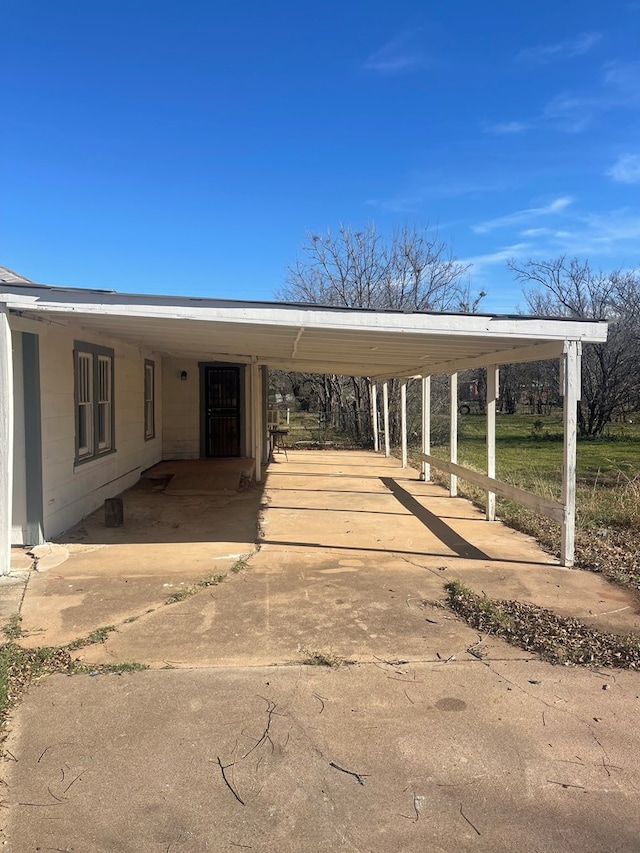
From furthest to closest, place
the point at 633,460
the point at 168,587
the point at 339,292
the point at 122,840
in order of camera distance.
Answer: the point at 339,292 < the point at 633,460 < the point at 168,587 < the point at 122,840

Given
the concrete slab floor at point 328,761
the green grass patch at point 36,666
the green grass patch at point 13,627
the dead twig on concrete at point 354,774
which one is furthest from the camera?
the green grass patch at point 13,627

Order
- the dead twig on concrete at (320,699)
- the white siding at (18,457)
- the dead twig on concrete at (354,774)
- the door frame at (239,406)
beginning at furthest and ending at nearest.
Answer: the door frame at (239,406) < the white siding at (18,457) < the dead twig on concrete at (320,699) < the dead twig on concrete at (354,774)

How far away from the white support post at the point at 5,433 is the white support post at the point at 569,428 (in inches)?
201

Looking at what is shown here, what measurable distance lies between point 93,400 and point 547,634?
627 cm

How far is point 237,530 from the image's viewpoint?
7.24 m

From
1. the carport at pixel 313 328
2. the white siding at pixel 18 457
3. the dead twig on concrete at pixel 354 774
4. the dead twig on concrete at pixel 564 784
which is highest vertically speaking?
the carport at pixel 313 328

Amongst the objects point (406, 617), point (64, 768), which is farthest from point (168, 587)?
point (64, 768)

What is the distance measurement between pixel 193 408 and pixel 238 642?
28.0 feet

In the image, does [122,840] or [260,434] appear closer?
[122,840]

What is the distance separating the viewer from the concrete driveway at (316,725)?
2311 mm

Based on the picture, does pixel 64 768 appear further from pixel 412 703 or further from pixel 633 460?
pixel 633 460

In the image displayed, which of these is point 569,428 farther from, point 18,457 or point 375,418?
point 375,418

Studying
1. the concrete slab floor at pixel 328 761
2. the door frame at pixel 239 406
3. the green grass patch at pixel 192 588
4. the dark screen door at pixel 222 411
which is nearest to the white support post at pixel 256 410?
the door frame at pixel 239 406

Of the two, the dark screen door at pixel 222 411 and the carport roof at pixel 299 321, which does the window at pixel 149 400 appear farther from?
the carport roof at pixel 299 321
